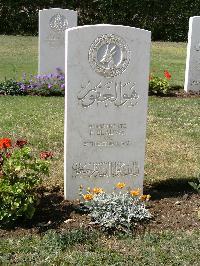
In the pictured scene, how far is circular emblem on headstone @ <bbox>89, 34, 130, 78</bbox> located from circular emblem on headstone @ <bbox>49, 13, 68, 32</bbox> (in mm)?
6973

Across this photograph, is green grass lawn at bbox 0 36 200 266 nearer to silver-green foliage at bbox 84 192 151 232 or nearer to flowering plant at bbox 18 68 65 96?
silver-green foliage at bbox 84 192 151 232

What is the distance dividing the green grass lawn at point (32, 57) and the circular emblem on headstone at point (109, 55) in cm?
784

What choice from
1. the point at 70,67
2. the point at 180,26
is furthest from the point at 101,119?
the point at 180,26

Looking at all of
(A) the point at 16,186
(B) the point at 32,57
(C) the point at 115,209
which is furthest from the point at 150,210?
(B) the point at 32,57

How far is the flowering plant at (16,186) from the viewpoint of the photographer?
4.38 meters

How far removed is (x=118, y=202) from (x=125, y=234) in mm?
355

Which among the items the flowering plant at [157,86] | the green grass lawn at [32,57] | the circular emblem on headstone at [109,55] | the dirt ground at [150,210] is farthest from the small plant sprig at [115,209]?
the green grass lawn at [32,57]

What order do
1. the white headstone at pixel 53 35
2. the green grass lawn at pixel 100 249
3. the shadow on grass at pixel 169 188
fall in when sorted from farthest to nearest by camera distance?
the white headstone at pixel 53 35
the shadow on grass at pixel 169 188
the green grass lawn at pixel 100 249

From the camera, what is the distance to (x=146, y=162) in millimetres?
6629

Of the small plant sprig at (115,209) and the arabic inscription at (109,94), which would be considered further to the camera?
the arabic inscription at (109,94)

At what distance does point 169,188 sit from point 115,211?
1339 mm

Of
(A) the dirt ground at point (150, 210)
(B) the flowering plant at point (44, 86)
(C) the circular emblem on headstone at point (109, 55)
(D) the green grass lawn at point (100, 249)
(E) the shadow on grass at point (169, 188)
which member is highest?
(C) the circular emblem on headstone at point (109, 55)

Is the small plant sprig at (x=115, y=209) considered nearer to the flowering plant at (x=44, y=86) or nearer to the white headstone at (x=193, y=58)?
the flowering plant at (x=44, y=86)

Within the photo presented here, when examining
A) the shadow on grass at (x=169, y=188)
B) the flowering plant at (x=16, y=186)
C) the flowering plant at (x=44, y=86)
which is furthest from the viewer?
the flowering plant at (x=44, y=86)
